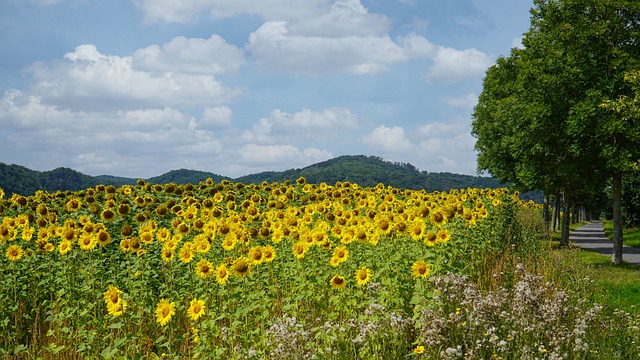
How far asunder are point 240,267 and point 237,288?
0.39m

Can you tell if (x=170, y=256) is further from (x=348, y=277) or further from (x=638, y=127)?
(x=638, y=127)

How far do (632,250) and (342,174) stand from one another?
4195 inches

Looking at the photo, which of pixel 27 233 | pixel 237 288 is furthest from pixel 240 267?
pixel 27 233

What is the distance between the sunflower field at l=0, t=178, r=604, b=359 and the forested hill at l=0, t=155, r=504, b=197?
18486mm

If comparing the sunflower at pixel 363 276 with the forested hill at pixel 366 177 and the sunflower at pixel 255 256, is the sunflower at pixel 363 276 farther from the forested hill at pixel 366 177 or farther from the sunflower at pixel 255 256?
the forested hill at pixel 366 177

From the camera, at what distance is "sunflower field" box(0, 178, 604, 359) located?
6.04 m

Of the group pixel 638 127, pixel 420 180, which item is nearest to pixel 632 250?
pixel 638 127

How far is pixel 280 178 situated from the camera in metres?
121

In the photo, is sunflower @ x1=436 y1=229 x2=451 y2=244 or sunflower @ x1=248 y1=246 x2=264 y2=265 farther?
sunflower @ x1=436 y1=229 x2=451 y2=244

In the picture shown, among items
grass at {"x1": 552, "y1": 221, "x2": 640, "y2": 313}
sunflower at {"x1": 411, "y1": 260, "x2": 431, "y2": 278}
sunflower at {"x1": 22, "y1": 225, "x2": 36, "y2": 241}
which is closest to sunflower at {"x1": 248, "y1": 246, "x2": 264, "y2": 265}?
sunflower at {"x1": 411, "y1": 260, "x2": 431, "y2": 278}

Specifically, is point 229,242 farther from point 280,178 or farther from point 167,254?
point 280,178

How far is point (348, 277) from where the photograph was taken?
7102 millimetres

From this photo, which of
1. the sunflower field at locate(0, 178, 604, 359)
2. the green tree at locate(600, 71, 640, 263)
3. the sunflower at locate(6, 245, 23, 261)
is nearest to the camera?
the sunflower field at locate(0, 178, 604, 359)

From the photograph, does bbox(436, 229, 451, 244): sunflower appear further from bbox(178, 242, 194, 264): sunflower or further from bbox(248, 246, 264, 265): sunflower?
bbox(178, 242, 194, 264): sunflower
